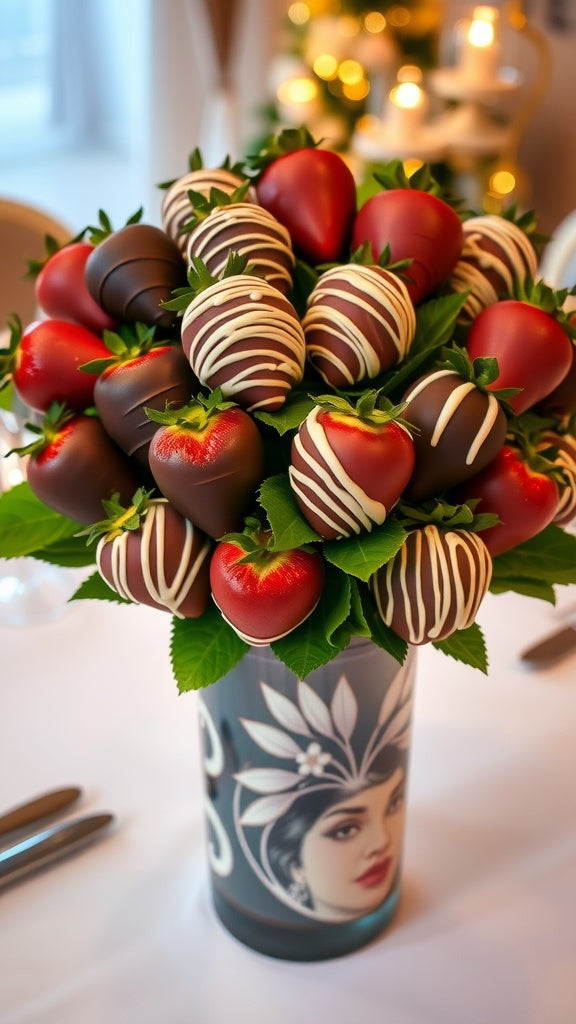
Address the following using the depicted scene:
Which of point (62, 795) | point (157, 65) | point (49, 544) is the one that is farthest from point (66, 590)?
point (157, 65)

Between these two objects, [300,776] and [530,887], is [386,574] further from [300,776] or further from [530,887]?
[530,887]

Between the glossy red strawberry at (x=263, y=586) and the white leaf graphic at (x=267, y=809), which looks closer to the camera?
the glossy red strawberry at (x=263, y=586)

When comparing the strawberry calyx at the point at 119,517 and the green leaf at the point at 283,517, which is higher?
the green leaf at the point at 283,517

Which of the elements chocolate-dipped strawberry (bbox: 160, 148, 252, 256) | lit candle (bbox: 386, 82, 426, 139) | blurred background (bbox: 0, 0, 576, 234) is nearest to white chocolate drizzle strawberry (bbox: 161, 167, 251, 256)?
chocolate-dipped strawberry (bbox: 160, 148, 252, 256)

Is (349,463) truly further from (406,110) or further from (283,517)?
(406,110)

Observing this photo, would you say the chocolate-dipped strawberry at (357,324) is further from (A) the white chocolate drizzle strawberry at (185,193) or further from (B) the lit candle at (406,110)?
(B) the lit candle at (406,110)

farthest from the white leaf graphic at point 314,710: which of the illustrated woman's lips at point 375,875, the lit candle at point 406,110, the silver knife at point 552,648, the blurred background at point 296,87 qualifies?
the lit candle at point 406,110
